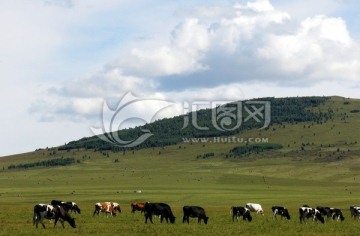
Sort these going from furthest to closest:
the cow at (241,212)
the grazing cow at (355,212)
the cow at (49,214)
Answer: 1. the grazing cow at (355,212)
2. the cow at (241,212)
3. the cow at (49,214)

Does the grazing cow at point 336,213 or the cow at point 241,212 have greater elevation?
the cow at point 241,212

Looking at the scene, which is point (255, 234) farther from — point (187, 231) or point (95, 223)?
point (95, 223)

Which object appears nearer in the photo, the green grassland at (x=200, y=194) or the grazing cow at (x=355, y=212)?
the green grassland at (x=200, y=194)

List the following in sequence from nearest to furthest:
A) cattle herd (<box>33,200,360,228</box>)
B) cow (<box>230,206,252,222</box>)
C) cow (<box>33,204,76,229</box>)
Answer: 1. cow (<box>33,204,76,229</box>)
2. cattle herd (<box>33,200,360,228</box>)
3. cow (<box>230,206,252,222</box>)

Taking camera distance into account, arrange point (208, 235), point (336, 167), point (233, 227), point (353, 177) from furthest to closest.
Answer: point (336, 167), point (353, 177), point (233, 227), point (208, 235)

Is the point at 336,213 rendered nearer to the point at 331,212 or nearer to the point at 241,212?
the point at 331,212

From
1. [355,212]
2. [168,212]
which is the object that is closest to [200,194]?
[355,212]

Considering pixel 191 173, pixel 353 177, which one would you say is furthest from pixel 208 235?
pixel 191 173

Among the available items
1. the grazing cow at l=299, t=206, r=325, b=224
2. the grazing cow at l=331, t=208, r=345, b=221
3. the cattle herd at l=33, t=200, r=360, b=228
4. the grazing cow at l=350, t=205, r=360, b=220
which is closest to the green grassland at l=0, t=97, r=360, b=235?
the cattle herd at l=33, t=200, r=360, b=228

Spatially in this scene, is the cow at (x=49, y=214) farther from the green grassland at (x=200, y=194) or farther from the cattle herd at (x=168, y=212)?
the green grassland at (x=200, y=194)

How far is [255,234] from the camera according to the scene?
3838cm

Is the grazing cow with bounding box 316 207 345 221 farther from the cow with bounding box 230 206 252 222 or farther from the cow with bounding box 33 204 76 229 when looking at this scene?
the cow with bounding box 33 204 76 229

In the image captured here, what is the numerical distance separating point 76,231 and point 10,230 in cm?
371

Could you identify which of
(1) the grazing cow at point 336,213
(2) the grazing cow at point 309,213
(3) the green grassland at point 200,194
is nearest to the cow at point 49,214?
(3) the green grassland at point 200,194
